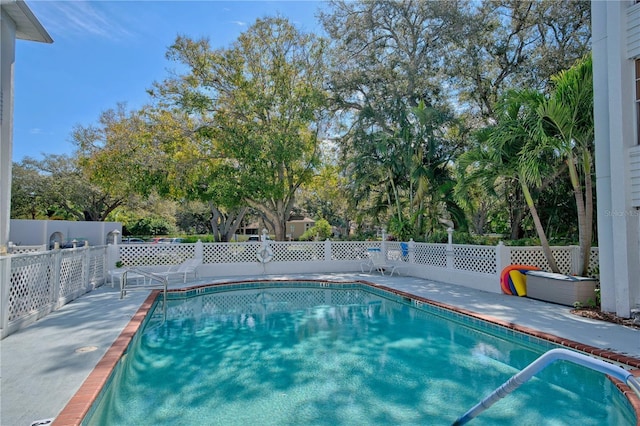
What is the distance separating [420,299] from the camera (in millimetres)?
9219

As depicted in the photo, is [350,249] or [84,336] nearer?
[84,336]

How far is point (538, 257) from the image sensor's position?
33.3ft

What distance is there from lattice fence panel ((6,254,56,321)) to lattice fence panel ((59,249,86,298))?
671 millimetres

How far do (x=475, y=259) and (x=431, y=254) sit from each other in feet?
6.74

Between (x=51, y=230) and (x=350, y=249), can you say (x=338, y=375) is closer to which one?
(x=350, y=249)

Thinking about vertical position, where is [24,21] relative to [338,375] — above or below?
above

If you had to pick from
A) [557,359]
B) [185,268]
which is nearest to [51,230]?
[185,268]

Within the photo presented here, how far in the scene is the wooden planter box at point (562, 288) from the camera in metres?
7.89

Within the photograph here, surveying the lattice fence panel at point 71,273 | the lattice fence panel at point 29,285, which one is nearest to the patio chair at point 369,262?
the lattice fence panel at point 71,273

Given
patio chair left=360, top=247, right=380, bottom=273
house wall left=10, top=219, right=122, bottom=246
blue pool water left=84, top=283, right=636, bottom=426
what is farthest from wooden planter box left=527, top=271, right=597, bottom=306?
house wall left=10, top=219, right=122, bottom=246

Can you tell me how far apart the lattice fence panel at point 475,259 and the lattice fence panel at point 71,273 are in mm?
10408

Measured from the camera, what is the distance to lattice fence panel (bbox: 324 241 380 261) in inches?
594

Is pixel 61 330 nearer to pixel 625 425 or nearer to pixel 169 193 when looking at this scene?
pixel 625 425

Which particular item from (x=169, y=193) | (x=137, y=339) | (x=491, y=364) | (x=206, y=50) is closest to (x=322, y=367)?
(x=491, y=364)
